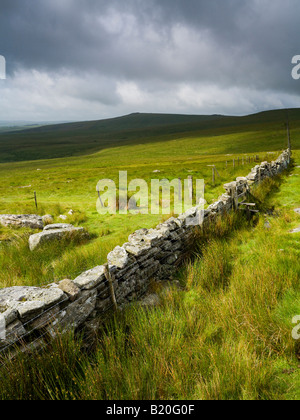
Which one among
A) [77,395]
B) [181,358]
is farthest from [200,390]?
[77,395]

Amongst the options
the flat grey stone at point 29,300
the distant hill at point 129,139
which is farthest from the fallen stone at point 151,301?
the distant hill at point 129,139

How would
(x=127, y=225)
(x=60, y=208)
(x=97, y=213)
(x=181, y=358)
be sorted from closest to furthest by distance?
(x=181, y=358) → (x=127, y=225) → (x=97, y=213) → (x=60, y=208)

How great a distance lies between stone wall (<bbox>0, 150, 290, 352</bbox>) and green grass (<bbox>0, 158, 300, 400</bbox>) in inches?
9.9

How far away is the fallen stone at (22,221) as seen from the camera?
1066 cm

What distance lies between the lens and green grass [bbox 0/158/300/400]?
249 cm

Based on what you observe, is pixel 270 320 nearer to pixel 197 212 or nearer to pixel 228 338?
pixel 228 338

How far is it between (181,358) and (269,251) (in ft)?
11.3

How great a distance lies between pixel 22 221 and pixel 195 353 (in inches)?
393

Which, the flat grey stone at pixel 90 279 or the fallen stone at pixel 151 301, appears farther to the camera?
the fallen stone at pixel 151 301

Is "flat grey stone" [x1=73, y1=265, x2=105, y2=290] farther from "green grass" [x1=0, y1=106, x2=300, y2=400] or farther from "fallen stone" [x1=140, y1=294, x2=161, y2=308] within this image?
"fallen stone" [x1=140, y1=294, x2=161, y2=308]

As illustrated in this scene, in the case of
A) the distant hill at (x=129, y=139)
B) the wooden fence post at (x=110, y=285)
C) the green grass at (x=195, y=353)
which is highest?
the distant hill at (x=129, y=139)

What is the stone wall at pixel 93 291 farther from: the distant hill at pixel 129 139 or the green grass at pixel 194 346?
the distant hill at pixel 129 139

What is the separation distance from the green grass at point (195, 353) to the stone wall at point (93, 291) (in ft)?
0.83

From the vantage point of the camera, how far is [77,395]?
240 centimetres
